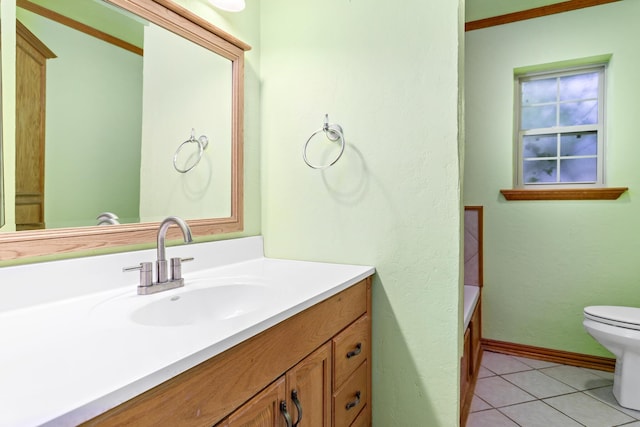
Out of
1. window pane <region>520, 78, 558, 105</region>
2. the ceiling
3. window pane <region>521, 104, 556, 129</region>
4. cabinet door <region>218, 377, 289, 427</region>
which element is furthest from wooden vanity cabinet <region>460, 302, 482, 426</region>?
the ceiling

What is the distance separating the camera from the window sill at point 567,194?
223 cm

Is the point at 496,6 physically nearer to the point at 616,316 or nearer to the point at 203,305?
the point at 616,316

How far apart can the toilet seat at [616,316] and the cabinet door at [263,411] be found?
6.24 feet

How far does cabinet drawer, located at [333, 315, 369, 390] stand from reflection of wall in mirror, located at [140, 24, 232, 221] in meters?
0.70

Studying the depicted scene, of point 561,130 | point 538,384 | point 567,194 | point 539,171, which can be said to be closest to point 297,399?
point 538,384

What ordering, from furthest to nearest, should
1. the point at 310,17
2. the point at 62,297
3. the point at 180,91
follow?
the point at 310,17 < the point at 180,91 < the point at 62,297

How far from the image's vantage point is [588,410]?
188cm

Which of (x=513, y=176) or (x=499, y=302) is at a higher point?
(x=513, y=176)

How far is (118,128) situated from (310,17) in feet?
2.98

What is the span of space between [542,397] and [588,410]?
0.67 ft

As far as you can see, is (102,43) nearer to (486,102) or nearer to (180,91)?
(180,91)

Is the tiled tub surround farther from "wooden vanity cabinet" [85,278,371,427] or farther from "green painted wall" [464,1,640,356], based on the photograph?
"green painted wall" [464,1,640,356]

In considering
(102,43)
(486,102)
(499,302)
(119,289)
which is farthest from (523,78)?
(119,289)

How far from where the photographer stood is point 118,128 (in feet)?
3.84
